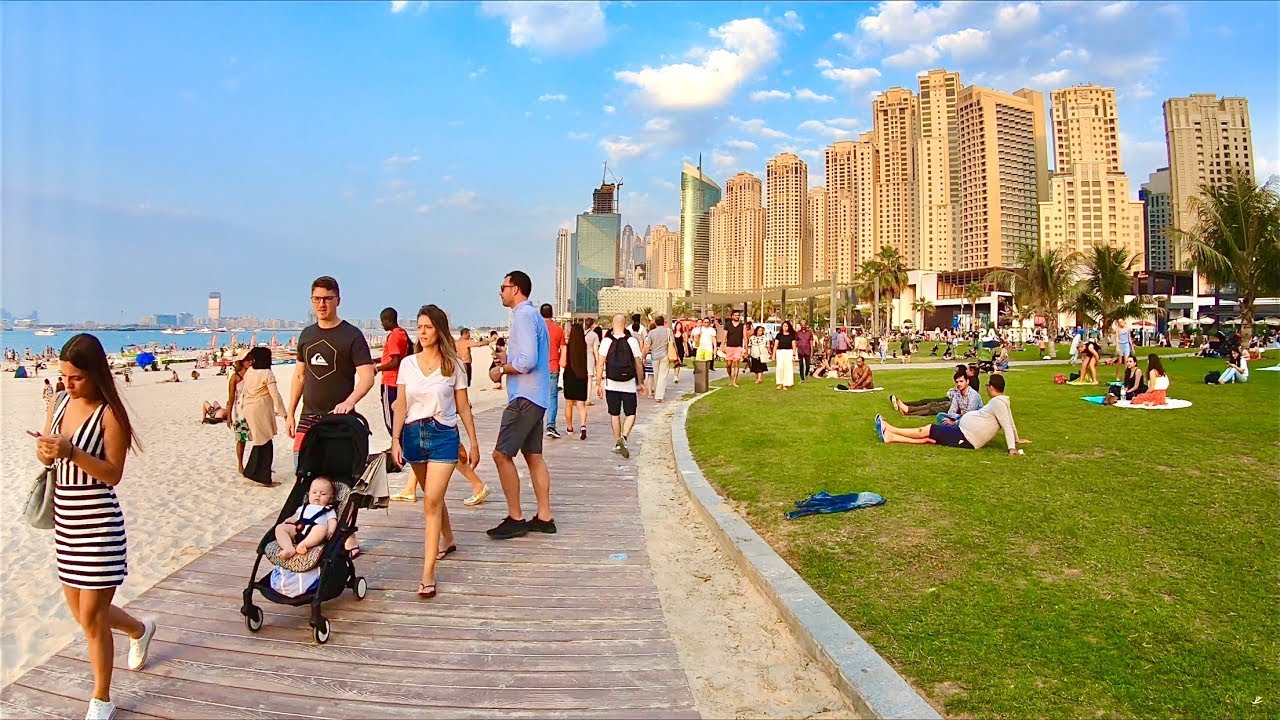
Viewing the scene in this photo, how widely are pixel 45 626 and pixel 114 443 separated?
211 centimetres

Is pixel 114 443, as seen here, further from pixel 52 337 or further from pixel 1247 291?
pixel 52 337

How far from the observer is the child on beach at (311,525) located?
376 cm

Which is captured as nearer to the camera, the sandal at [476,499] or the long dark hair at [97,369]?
the long dark hair at [97,369]

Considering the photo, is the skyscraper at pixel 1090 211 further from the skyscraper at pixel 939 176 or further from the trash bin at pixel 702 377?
the trash bin at pixel 702 377

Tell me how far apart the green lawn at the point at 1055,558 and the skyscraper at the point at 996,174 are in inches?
4026

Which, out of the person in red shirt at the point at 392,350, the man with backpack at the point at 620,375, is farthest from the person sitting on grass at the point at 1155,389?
the person in red shirt at the point at 392,350

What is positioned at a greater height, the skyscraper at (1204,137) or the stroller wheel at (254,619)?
the skyscraper at (1204,137)

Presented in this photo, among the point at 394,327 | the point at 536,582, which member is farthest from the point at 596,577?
the point at 394,327

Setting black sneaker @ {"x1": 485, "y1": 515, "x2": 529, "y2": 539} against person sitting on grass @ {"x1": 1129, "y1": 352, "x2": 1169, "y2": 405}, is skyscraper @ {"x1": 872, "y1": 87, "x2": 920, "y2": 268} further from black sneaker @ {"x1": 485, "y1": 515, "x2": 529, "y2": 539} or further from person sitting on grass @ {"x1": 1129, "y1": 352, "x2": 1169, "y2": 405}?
black sneaker @ {"x1": 485, "y1": 515, "x2": 529, "y2": 539}

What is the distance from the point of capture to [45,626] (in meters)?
4.14

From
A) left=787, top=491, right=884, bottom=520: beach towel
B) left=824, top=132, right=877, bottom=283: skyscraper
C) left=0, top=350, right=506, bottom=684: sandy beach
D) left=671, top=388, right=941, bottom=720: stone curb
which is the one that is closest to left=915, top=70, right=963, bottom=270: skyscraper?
left=824, top=132, right=877, bottom=283: skyscraper

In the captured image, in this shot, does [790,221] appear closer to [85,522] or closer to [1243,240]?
[1243,240]

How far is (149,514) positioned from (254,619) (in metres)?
4.34

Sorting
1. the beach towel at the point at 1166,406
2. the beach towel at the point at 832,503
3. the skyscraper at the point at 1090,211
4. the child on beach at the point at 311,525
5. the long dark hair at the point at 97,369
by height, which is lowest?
the beach towel at the point at 832,503
